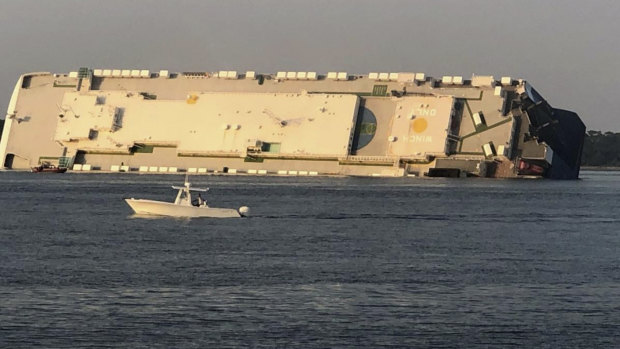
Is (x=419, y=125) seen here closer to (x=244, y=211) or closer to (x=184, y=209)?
(x=244, y=211)

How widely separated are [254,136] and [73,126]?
65.4ft

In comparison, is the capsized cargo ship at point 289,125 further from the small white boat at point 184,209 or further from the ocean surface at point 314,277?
the small white boat at point 184,209

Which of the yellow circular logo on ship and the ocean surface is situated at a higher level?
the yellow circular logo on ship

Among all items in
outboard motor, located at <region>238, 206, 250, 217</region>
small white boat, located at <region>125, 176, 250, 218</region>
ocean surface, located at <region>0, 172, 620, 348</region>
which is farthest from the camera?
outboard motor, located at <region>238, 206, 250, 217</region>

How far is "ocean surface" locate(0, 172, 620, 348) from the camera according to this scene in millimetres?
31016

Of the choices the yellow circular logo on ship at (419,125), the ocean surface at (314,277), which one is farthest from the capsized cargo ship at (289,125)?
the ocean surface at (314,277)

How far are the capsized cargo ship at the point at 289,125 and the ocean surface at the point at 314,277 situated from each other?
37337 millimetres

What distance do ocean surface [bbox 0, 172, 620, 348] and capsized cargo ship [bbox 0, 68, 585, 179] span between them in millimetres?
37337

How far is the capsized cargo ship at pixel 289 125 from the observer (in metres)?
113

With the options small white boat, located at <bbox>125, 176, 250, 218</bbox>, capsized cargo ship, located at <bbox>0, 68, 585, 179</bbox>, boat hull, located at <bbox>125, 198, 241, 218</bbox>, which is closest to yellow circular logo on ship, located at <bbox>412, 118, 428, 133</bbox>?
capsized cargo ship, located at <bbox>0, 68, 585, 179</bbox>

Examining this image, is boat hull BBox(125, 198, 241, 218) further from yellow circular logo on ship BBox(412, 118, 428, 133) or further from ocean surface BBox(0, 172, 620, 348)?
yellow circular logo on ship BBox(412, 118, 428, 133)

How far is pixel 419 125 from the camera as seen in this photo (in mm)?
114188

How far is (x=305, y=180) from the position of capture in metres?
114

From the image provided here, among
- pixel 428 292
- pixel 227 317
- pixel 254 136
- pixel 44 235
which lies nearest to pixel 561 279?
pixel 428 292
